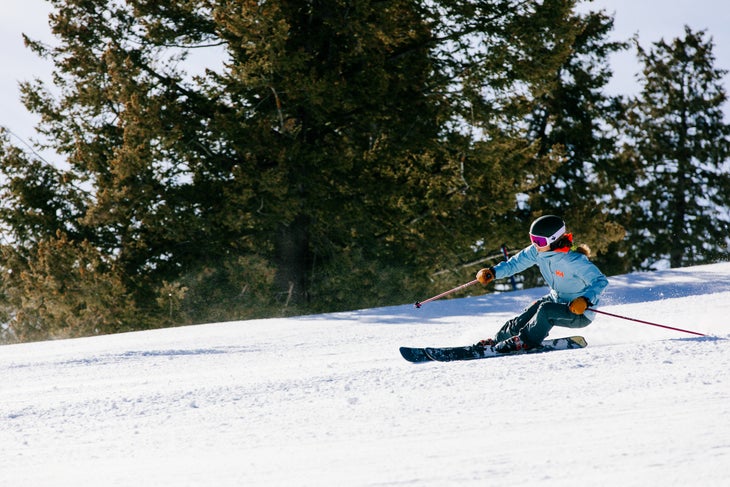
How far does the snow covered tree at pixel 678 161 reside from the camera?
24312 mm

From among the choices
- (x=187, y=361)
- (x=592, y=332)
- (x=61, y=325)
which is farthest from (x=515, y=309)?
(x=61, y=325)

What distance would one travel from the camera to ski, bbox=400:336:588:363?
4934mm

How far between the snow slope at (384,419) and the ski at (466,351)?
0.21 m

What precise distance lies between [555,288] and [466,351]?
0.83 metres

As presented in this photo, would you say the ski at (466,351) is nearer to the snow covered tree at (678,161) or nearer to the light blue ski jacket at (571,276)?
the light blue ski jacket at (571,276)

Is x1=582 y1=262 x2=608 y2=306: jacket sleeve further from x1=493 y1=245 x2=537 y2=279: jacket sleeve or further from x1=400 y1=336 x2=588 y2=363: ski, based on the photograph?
x1=493 y1=245 x2=537 y2=279: jacket sleeve

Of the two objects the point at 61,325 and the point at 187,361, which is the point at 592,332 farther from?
the point at 61,325

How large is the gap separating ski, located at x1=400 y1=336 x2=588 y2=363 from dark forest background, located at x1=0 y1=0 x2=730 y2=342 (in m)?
9.59

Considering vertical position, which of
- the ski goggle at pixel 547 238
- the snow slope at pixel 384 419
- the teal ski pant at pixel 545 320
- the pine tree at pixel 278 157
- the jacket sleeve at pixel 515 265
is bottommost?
the snow slope at pixel 384 419

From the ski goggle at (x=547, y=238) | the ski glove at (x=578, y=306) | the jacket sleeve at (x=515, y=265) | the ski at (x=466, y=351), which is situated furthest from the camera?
the jacket sleeve at (x=515, y=265)

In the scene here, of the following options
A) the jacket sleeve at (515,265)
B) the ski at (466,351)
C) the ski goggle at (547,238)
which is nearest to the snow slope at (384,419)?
the ski at (466,351)

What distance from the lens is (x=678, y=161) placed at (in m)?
24.6

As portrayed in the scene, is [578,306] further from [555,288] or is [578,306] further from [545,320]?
[555,288]

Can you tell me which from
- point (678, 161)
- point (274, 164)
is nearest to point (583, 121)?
point (678, 161)
